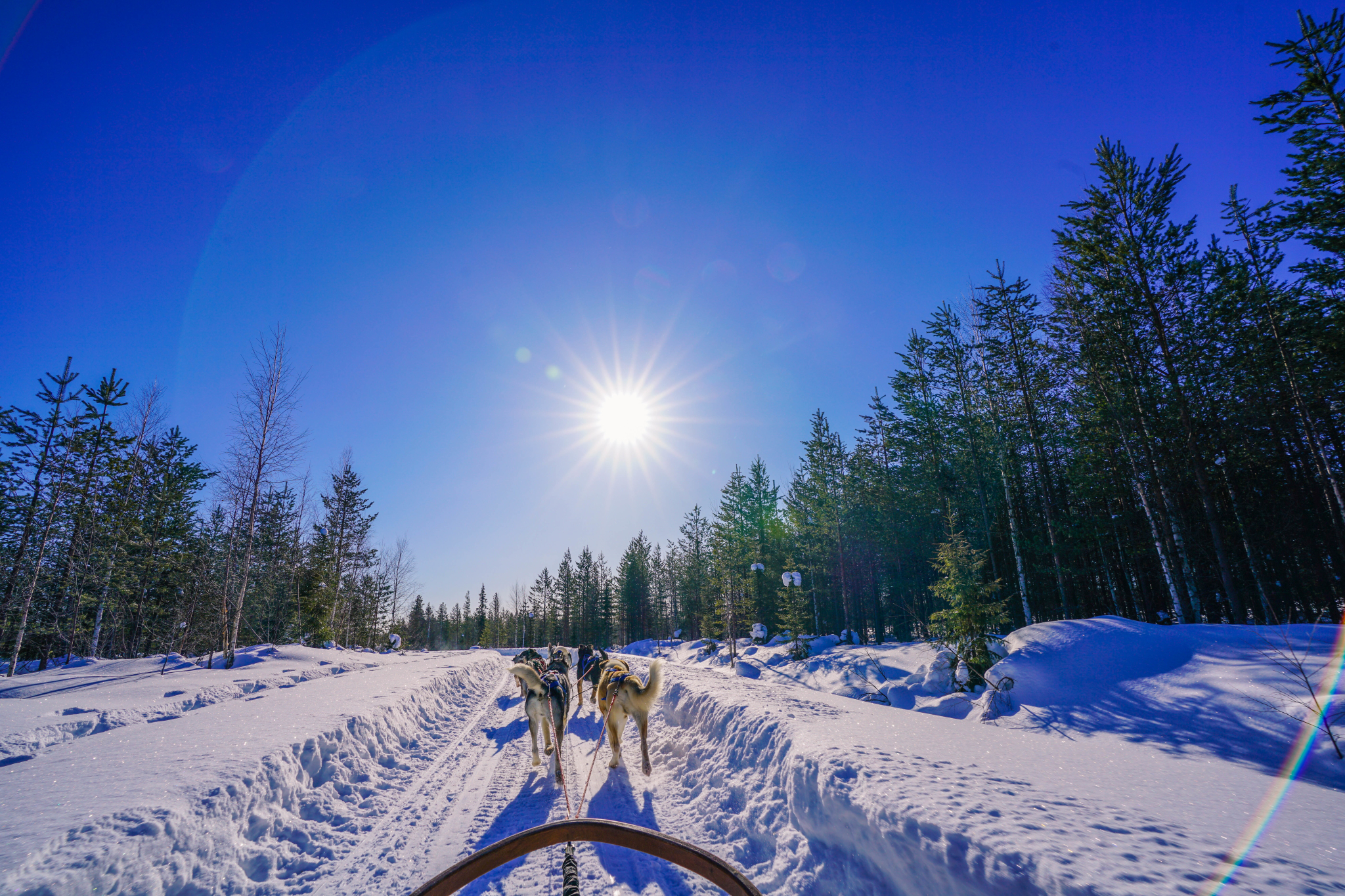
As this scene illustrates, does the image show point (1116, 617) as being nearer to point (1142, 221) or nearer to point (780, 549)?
point (1142, 221)

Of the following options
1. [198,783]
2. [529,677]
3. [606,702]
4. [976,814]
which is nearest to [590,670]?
[606,702]

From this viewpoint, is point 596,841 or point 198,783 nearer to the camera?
point 596,841

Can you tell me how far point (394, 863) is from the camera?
4.17 meters

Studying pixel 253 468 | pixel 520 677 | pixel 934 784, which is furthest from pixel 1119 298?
pixel 253 468

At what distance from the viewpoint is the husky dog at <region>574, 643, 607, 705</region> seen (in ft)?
35.2

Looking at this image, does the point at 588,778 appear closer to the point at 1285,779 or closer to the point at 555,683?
the point at 555,683

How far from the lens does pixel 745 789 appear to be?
5.60 m

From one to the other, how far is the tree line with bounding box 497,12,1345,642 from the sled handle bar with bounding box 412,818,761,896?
1369 centimetres

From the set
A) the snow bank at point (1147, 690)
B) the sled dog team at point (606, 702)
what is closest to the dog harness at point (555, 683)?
the sled dog team at point (606, 702)

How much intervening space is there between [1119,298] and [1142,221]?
2789mm

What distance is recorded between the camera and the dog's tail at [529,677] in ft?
21.7

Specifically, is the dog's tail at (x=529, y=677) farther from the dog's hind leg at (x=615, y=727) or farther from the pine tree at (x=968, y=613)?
the pine tree at (x=968, y=613)

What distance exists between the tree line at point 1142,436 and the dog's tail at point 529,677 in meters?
11.2

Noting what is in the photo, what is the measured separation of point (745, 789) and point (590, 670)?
636 centimetres
